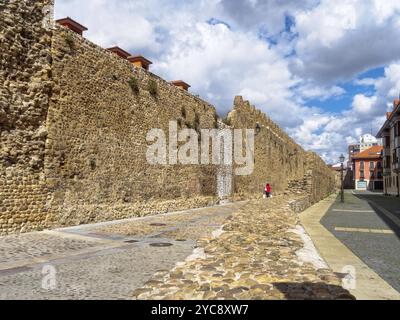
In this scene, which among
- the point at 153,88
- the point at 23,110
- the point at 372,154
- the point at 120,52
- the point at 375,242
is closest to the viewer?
the point at 375,242

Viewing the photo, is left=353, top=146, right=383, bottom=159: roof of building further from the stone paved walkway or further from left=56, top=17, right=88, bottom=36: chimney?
the stone paved walkway

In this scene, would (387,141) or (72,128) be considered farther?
(387,141)

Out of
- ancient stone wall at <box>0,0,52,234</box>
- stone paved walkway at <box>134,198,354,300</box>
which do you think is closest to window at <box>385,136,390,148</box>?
stone paved walkway at <box>134,198,354,300</box>

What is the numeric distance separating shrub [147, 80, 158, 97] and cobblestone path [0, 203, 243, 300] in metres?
6.46

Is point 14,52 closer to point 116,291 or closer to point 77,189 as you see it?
point 77,189

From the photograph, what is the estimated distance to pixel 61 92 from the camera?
10.8 meters

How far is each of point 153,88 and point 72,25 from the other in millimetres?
4412

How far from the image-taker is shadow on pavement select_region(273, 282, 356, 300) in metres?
3.53

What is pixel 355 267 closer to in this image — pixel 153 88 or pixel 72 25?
pixel 72 25

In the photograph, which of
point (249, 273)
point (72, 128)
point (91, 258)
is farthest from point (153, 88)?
point (249, 273)

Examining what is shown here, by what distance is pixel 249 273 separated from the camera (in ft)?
14.3

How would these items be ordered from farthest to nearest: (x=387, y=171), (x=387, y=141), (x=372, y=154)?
(x=372, y=154) < (x=387, y=141) < (x=387, y=171)

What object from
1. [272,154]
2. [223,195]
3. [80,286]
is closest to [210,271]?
[80,286]
